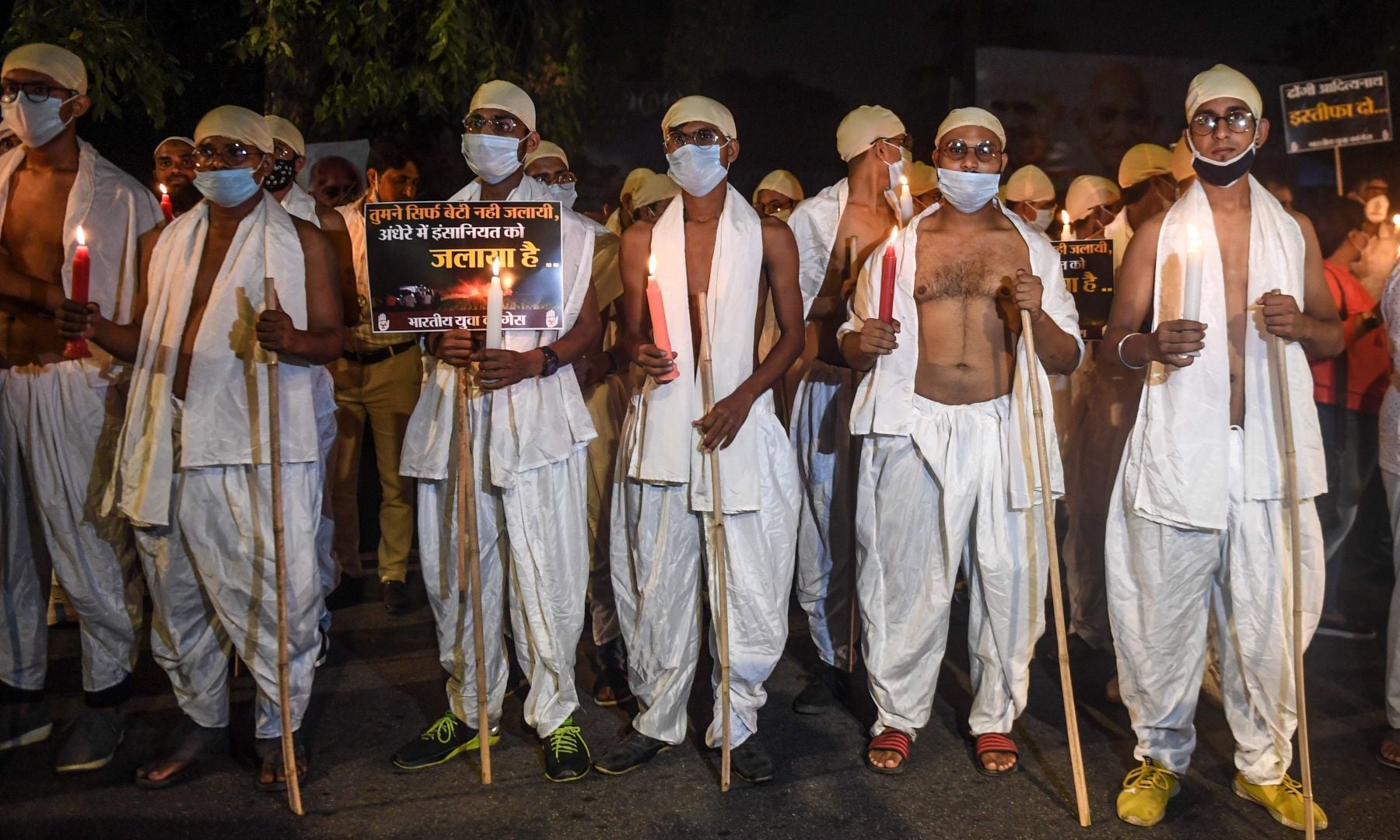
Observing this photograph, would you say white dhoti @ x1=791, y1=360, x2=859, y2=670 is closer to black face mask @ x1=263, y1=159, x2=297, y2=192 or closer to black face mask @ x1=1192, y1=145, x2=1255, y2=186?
black face mask @ x1=1192, y1=145, x2=1255, y2=186

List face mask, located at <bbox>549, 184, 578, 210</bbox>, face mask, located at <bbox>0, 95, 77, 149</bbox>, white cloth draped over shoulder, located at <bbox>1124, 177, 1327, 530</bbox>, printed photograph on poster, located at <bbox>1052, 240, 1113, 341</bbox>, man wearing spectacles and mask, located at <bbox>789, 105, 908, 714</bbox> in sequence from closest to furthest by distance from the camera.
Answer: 1. white cloth draped over shoulder, located at <bbox>1124, 177, 1327, 530</bbox>
2. face mask, located at <bbox>0, 95, 77, 149</bbox>
3. man wearing spectacles and mask, located at <bbox>789, 105, 908, 714</bbox>
4. printed photograph on poster, located at <bbox>1052, 240, 1113, 341</bbox>
5. face mask, located at <bbox>549, 184, 578, 210</bbox>

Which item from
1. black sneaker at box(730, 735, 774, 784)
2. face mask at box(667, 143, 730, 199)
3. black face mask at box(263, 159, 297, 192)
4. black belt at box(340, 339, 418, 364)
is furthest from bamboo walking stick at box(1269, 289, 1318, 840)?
black face mask at box(263, 159, 297, 192)

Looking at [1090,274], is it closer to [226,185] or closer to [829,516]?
[829,516]

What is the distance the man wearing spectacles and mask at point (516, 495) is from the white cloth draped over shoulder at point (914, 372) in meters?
1.15

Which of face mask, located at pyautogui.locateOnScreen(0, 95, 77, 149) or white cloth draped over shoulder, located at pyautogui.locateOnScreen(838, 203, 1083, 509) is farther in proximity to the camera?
face mask, located at pyautogui.locateOnScreen(0, 95, 77, 149)

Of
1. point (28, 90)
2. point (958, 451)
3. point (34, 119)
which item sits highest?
point (28, 90)

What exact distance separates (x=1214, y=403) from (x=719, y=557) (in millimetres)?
1892

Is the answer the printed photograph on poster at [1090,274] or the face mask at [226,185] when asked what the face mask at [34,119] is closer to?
the face mask at [226,185]

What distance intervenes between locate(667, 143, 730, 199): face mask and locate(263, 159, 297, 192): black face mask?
3049 millimetres

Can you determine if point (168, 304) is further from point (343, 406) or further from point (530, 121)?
point (343, 406)

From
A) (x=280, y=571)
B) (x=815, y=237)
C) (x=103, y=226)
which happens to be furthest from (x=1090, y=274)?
(x=103, y=226)

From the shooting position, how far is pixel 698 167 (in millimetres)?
4773

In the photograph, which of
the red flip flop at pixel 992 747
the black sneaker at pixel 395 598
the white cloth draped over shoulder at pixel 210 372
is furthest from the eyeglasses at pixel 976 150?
the black sneaker at pixel 395 598

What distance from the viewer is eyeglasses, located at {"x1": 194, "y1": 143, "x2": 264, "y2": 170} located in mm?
4590
